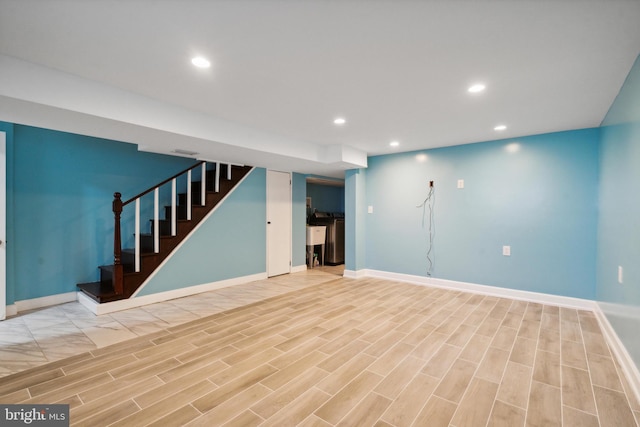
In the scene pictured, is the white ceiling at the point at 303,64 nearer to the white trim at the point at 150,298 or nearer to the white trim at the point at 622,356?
the white trim at the point at 150,298

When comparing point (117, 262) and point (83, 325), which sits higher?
point (117, 262)

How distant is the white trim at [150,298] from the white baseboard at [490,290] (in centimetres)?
235

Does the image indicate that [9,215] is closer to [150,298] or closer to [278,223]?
[150,298]

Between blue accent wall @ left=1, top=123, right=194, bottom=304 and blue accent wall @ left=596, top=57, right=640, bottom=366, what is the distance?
5.59 meters

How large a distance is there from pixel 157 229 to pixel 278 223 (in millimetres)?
2212

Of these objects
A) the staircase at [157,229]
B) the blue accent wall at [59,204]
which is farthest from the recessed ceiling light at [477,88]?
the blue accent wall at [59,204]

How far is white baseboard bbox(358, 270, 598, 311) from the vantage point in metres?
3.64

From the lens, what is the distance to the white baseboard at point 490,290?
3.64 meters

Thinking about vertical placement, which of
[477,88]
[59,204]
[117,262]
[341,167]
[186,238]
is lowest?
[117,262]

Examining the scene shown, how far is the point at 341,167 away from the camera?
17.2ft

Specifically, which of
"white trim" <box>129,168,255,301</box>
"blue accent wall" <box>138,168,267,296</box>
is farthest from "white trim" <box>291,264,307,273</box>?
"white trim" <box>129,168,255,301</box>

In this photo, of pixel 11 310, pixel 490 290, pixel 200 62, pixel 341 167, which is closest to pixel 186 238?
pixel 11 310

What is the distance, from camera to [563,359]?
234 centimetres

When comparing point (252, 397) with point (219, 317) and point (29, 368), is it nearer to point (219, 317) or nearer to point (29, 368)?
point (219, 317)
